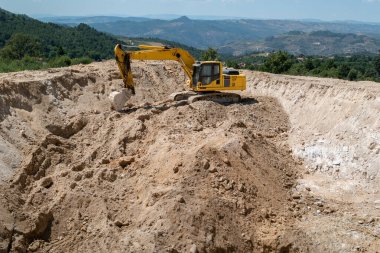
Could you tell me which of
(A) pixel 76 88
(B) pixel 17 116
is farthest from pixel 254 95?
(B) pixel 17 116

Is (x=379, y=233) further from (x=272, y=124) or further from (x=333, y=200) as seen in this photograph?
(x=272, y=124)

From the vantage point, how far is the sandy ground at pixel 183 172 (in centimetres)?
1043

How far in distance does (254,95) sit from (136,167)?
9.85 metres

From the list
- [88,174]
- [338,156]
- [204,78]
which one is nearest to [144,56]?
[204,78]

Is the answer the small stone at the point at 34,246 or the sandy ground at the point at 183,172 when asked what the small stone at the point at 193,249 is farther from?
the small stone at the point at 34,246

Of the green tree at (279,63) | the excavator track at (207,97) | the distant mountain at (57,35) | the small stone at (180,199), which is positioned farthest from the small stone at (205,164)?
the distant mountain at (57,35)

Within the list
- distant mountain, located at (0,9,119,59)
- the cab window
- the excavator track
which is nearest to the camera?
the excavator track

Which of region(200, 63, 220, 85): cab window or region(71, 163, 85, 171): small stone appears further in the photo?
region(200, 63, 220, 85): cab window

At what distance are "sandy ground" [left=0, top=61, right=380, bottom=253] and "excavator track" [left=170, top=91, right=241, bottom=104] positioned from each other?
0.64 m

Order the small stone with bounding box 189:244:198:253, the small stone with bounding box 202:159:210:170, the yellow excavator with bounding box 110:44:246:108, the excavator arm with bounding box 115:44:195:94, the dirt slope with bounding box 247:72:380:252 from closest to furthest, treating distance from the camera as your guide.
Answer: the small stone with bounding box 189:244:198:253 → the dirt slope with bounding box 247:72:380:252 → the small stone with bounding box 202:159:210:170 → the excavator arm with bounding box 115:44:195:94 → the yellow excavator with bounding box 110:44:246:108

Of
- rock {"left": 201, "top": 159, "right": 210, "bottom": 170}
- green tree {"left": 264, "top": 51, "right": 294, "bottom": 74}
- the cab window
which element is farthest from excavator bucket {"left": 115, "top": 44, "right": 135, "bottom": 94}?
green tree {"left": 264, "top": 51, "right": 294, "bottom": 74}

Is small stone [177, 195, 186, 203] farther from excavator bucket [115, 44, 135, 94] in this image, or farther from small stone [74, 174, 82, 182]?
excavator bucket [115, 44, 135, 94]

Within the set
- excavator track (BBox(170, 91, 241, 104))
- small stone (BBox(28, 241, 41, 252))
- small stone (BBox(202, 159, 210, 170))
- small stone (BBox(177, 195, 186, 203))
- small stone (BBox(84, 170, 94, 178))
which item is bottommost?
small stone (BBox(28, 241, 41, 252))

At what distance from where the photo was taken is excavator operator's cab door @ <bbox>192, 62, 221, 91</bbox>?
59.1ft
